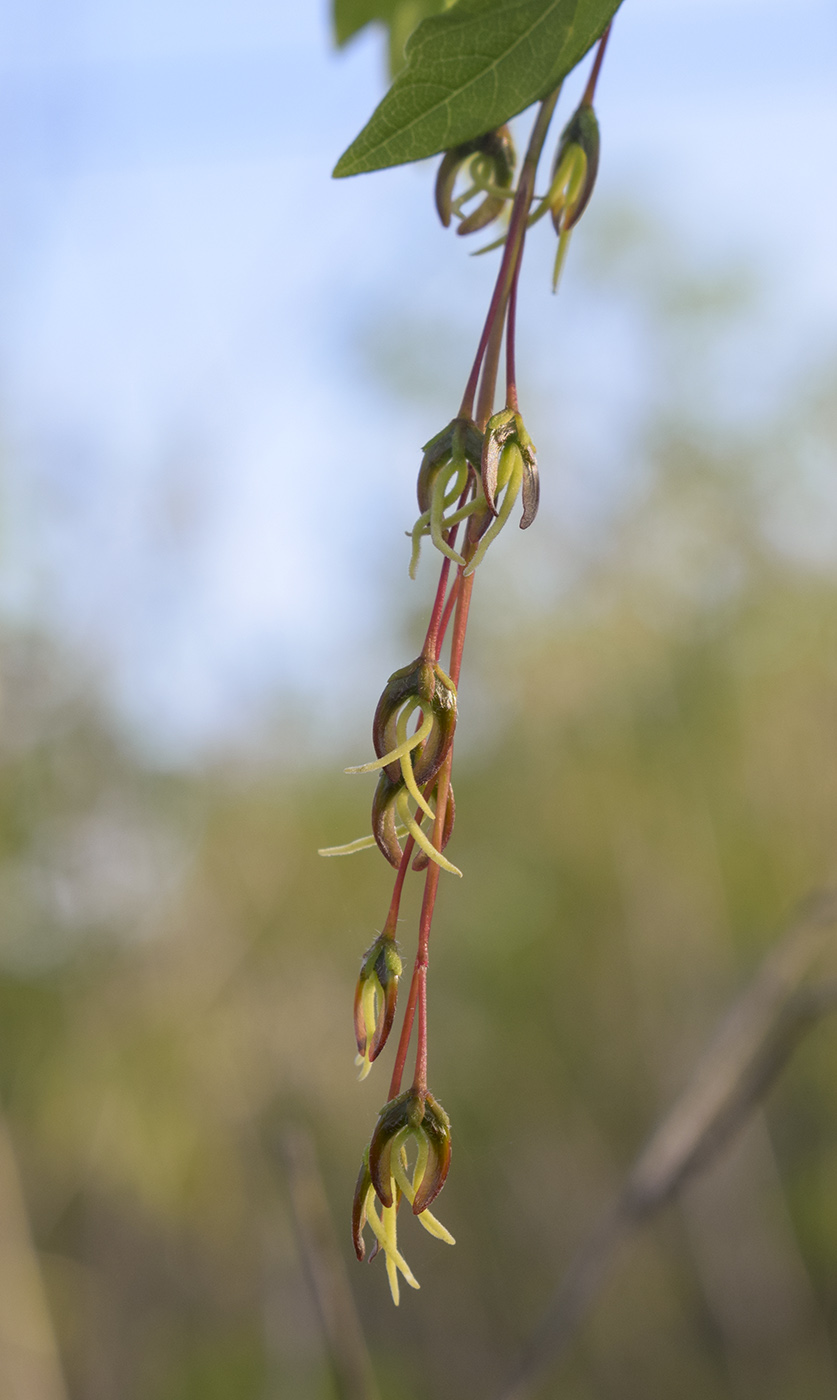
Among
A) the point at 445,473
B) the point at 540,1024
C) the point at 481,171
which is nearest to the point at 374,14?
the point at 481,171

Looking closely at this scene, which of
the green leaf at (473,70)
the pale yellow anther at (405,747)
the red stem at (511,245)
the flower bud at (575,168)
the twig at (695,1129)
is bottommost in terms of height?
the twig at (695,1129)

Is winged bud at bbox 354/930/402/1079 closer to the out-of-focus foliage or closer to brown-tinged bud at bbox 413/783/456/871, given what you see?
brown-tinged bud at bbox 413/783/456/871

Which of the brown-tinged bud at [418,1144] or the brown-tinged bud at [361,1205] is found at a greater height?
the brown-tinged bud at [418,1144]

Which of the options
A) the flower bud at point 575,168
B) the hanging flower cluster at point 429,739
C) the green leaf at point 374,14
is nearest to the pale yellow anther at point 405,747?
the hanging flower cluster at point 429,739

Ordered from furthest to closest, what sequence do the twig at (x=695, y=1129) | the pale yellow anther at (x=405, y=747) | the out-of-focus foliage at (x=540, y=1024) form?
1. the out-of-focus foliage at (x=540, y=1024)
2. the twig at (x=695, y=1129)
3. the pale yellow anther at (x=405, y=747)

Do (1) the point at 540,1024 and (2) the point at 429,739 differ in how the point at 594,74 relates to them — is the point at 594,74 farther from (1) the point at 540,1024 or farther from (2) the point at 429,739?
(1) the point at 540,1024

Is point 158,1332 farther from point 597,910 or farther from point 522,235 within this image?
point 522,235

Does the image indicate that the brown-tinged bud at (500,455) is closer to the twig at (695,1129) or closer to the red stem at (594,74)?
the red stem at (594,74)

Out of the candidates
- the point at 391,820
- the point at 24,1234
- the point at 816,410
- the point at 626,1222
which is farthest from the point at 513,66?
the point at 816,410
